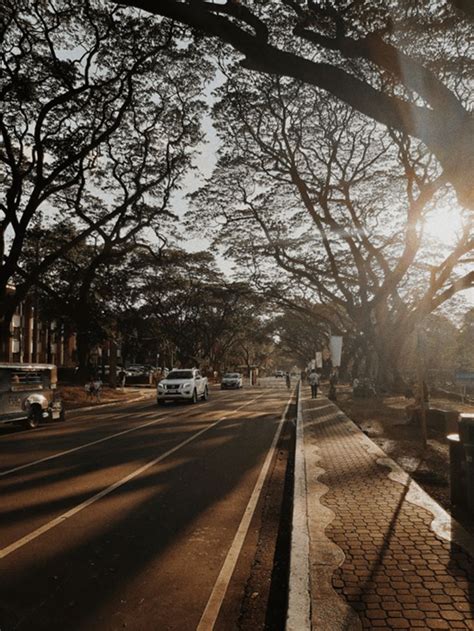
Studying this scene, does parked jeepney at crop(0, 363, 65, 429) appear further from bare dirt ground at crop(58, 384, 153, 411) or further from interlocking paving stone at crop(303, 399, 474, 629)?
interlocking paving stone at crop(303, 399, 474, 629)

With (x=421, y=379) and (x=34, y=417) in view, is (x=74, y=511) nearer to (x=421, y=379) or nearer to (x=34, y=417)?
(x=421, y=379)

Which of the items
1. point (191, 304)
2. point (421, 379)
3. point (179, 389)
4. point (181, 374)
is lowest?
point (179, 389)

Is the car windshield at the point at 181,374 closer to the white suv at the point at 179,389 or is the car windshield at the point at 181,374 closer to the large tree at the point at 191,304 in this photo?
the white suv at the point at 179,389

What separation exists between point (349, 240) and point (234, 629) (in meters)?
25.6

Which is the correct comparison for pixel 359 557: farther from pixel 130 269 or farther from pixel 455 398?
pixel 130 269

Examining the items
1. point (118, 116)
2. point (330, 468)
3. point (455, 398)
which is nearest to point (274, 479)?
point (330, 468)

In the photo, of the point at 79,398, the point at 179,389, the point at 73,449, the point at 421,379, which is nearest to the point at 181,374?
the point at 179,389

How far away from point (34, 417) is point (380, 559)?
13.5 meters

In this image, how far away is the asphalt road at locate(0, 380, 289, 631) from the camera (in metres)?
3.82

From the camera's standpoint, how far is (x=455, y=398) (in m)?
30.8

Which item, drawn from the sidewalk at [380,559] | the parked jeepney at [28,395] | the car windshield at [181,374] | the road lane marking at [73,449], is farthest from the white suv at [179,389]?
the sidewalk at [380,559]

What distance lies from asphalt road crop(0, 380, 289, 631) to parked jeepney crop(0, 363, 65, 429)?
2866 mm

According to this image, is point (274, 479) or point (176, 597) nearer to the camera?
point (176, 597)

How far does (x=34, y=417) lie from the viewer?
15.9m
